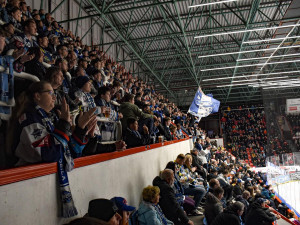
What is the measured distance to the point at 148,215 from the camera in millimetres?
2920

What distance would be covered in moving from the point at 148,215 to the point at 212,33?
1261cm

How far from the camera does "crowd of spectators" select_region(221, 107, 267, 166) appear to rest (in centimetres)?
2634

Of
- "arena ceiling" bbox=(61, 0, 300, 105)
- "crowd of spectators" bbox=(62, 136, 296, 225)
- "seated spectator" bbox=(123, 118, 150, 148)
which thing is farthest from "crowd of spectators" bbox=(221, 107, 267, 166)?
"seated spectator" bbox=(123, 118, 150, 148)

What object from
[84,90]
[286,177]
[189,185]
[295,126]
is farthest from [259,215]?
[295,126]

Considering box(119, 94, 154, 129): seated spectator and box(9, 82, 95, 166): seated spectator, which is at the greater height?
box(119, 94, 154, 129): seated spectator

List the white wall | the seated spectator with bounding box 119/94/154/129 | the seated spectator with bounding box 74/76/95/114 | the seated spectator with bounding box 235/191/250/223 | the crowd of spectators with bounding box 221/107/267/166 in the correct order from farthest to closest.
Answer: the crowd of spectators with bounding box 221/107/267/166
the seated spectator with bounding box 235/191/250/223
the seated spectator with bounding box 119/94/154/129
the seated spectator with bounding box 74/76/95/114
the white wall

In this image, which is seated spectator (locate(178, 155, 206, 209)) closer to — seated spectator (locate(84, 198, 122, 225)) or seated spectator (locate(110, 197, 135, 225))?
seated spectator (locate(110, 197, 135, 225))

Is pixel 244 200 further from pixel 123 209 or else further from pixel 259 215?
pixel 123 209

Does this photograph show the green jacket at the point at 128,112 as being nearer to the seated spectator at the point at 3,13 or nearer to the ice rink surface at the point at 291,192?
the seated spectator at the point at 3,13

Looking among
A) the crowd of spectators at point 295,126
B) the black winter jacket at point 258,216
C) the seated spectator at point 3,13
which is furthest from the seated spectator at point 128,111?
the crowd of spectators at point 295,126

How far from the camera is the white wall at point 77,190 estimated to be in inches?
58.4

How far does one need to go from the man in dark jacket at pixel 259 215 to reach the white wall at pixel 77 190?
2.93 m

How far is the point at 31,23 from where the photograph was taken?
12.7ft

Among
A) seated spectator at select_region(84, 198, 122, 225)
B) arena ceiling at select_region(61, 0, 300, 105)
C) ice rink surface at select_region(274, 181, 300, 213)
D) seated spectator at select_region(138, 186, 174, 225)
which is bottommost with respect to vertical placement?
ice rink surface at select_region(274, 181, 300, 213)
